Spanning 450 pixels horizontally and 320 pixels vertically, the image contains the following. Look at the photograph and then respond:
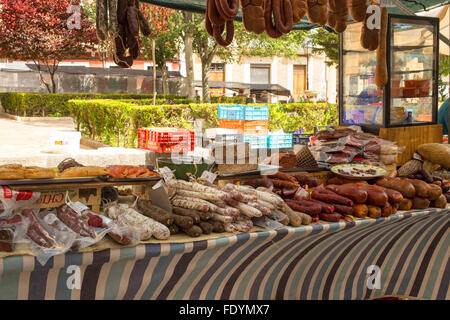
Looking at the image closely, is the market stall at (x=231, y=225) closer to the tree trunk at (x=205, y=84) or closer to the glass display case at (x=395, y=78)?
the glass display case at (x=395, y=78)

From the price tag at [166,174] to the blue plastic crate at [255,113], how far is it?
34.7ft

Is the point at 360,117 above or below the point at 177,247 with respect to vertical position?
above

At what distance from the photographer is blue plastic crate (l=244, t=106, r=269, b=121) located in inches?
552

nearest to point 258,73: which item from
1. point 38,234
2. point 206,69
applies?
point 206,69

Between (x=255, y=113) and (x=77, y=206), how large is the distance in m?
11.5

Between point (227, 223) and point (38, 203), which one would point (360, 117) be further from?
point (38, 203)

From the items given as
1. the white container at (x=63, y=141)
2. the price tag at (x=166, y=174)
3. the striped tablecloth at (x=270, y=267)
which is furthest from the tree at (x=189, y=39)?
the striped tablecloth at (x=270, y=267)

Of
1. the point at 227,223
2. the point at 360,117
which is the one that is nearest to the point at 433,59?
the point at 360,117

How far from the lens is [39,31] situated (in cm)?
2200

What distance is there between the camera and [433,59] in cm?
561

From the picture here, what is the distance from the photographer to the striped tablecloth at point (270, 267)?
243 centimetres

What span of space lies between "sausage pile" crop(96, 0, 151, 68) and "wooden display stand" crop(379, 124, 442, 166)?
2.71 meters

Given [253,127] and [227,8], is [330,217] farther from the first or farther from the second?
[253,127]
